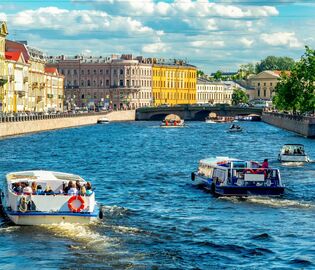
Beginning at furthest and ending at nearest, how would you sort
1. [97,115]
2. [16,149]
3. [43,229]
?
[97,115]
[16,149]
[43,229]

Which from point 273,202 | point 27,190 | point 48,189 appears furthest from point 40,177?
point 273,202

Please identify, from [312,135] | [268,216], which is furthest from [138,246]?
[312,135]

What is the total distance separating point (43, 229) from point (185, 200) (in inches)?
468

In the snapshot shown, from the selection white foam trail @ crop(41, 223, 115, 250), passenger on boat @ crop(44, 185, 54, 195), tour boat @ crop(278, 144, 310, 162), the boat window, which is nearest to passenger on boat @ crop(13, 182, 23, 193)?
passenger on boat @ crop(44, 185, 54, 195)

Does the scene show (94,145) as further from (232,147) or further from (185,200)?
(185,200)

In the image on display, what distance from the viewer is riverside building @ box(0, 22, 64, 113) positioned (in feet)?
449

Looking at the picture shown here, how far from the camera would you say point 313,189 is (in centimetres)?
5116

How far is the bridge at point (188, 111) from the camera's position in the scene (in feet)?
631

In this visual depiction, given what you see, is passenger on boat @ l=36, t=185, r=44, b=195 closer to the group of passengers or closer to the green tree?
the group of passengers

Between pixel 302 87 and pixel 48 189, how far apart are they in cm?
9623

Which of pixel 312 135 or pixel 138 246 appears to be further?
pixel 312 135

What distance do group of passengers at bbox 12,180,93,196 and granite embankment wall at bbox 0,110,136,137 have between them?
62692mm

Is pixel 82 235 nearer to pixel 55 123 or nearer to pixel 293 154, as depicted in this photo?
pixel 293 154

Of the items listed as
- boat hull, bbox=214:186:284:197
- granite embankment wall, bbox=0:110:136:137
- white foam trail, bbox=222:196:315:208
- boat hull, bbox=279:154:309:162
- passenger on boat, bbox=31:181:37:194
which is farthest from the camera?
granite embankment wall, bbox=0:110:136:137
